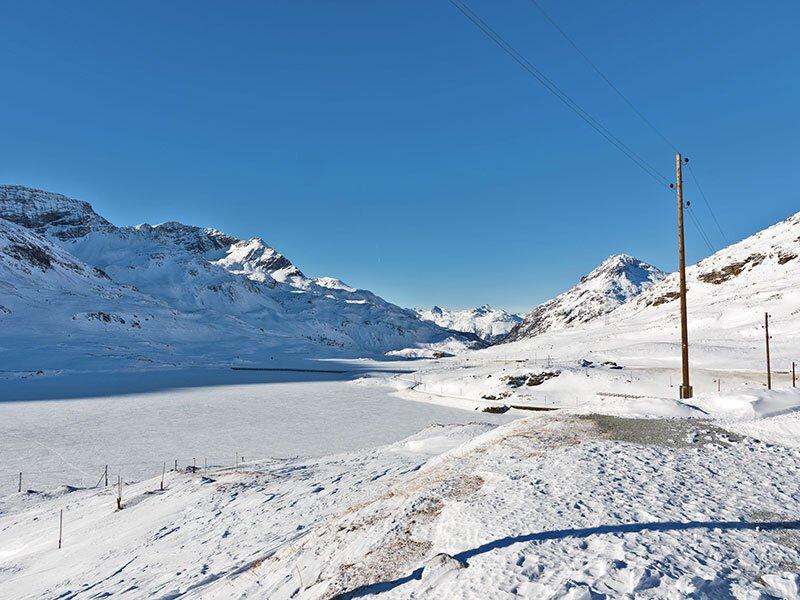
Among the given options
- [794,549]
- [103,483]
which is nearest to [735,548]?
[794,549]

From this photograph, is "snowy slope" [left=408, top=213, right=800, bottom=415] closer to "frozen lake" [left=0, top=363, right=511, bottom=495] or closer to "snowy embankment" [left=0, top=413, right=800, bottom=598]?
"snowy embankment" [left=0, top=413, right=800, bottom=598]

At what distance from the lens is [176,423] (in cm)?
3869

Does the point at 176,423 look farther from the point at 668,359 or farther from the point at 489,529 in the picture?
the point at 668,359

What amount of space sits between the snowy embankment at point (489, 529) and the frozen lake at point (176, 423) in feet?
35.3

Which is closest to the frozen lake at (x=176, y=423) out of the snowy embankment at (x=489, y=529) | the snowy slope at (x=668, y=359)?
the snowy slope at (x=668, y=359)

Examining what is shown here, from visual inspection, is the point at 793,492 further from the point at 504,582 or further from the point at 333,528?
the point at 333,528

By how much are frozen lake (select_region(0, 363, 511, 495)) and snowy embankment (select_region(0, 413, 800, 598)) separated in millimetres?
10763

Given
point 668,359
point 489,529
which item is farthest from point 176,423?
point 668,359

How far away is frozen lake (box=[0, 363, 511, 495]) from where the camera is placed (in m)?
26.7

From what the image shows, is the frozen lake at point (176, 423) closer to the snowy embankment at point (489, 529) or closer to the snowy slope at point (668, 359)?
the snowy slope at point (668, 359)

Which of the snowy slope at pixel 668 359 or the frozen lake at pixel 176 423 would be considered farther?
the snowy slope at pixel 668 359

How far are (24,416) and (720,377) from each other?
6240 cm

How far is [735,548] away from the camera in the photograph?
254 inches

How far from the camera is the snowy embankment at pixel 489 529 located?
19.9 feet
